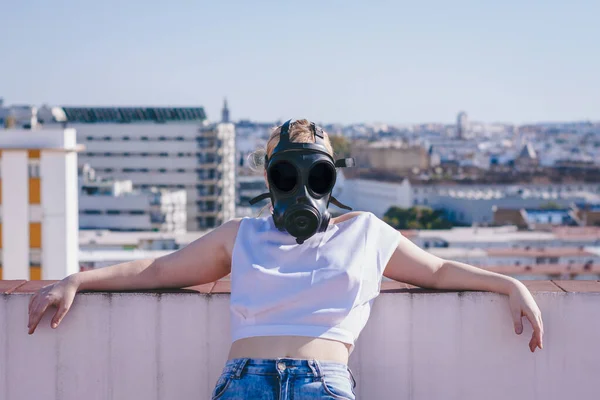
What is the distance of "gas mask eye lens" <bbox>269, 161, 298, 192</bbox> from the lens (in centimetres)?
190

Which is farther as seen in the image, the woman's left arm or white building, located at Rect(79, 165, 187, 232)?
white building, located at Rect(79, 165, 187, 232)

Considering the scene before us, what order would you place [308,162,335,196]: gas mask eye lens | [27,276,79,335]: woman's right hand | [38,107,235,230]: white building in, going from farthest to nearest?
[38,107,235,230]: white building, [27,276,79,335]: woman's right hand, [308,162,335,196]: gas mask eye lens

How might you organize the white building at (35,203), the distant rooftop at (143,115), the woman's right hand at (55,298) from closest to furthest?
the woman's right hand at (55,298) < the white building at (35,203) < the distant rooftop at (143,115)

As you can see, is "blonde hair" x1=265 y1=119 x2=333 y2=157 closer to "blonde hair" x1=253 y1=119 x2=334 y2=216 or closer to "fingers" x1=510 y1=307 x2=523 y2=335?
"blonde hair" x1=253 y1=119 x2=334 y2=216

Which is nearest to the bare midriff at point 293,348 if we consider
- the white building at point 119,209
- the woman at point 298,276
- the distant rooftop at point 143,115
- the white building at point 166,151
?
the woman at point 298,276

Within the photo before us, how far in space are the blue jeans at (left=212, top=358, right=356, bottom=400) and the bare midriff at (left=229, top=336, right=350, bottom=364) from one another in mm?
14

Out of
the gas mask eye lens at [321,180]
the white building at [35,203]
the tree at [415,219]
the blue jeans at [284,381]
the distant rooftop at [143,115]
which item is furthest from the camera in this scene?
the distant rooftop at [143,115]

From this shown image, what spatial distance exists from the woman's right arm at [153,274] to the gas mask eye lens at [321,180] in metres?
0.18

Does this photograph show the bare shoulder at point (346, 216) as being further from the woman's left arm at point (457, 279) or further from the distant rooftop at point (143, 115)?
the distant rooftop at point (143, 115)

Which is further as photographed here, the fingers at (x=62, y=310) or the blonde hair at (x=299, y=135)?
the fingers at (x=62, y=310)

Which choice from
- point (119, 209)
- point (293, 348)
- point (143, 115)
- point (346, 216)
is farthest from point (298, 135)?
point (143, 115)

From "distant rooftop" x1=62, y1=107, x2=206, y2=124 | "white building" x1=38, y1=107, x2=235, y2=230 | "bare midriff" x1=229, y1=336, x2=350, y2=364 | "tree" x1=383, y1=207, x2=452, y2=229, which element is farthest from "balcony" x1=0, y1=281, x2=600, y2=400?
"distant rooftop" x1=62, y1=107, x2=206, y2=124

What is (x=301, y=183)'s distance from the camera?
1879 millimetres

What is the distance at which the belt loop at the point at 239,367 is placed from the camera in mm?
1794
